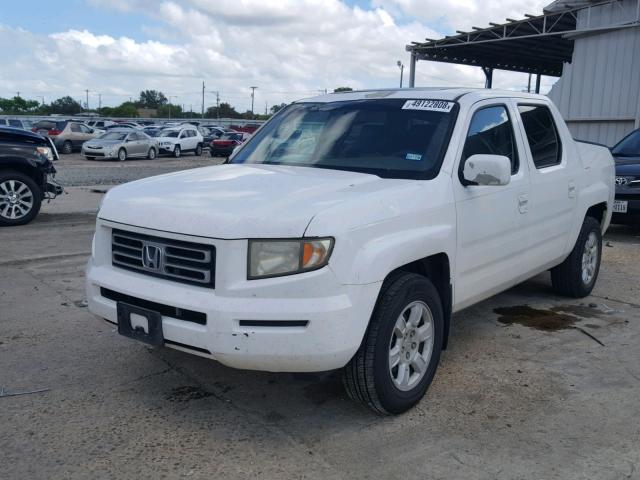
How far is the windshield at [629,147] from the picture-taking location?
10.5 m

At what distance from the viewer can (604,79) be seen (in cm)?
1783

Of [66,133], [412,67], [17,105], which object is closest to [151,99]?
[17,105]

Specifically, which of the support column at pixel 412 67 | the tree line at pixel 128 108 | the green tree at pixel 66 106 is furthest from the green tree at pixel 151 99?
the support column at pixel 412 67

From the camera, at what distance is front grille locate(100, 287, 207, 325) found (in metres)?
3.32

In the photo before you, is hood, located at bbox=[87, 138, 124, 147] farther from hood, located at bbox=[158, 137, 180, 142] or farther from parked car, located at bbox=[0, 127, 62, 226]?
parked car, located at bbox=[0, 127, 62, 226]

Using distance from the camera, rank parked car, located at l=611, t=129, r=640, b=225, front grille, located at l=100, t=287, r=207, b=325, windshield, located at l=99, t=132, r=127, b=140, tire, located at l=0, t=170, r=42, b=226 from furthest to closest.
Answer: windshield, located at l=99, t=132, r=127, b=140 < tire, located at l=0, t=170, r=42, b=226 < parked car, located at l=611, t=129, r=640, b=225 < front grille, located at l=100, t=287, r=207, b=325

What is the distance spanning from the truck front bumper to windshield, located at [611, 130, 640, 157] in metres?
8.66

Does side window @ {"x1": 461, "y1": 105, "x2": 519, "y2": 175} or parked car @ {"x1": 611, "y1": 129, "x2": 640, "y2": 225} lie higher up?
side window @ {"x1": 461, "y1": 105, "x2": 519, "y2": 175}

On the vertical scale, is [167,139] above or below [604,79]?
below

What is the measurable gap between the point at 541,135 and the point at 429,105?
4.33 feet

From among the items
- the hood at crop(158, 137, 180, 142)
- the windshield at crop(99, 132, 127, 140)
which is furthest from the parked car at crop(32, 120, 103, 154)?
the windshield at crop(99, 132, 127, 140)

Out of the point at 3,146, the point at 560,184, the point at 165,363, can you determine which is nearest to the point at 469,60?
the point at 3,146

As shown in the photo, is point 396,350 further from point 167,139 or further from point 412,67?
point 167,139

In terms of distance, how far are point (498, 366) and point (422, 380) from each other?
0.94 m
